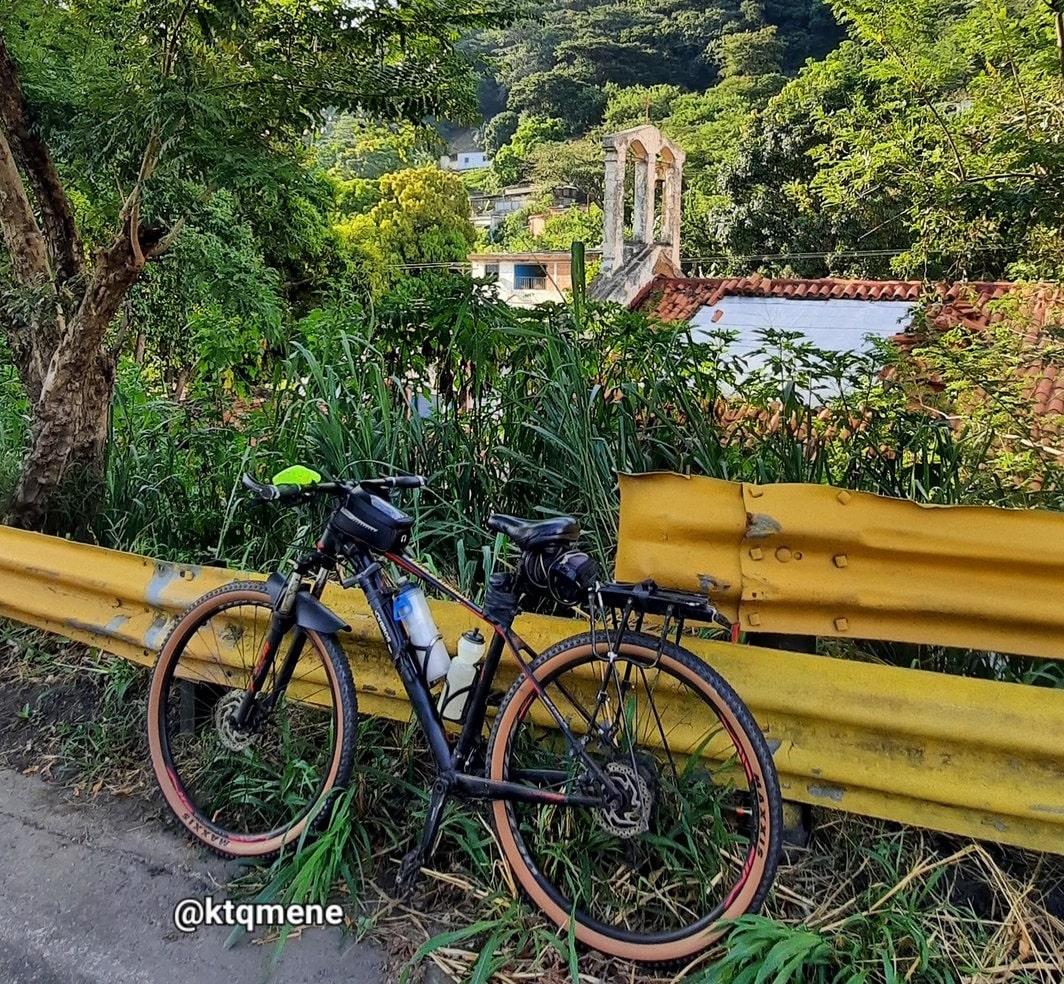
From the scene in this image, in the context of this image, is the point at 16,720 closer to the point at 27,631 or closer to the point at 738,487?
the point at 27,631

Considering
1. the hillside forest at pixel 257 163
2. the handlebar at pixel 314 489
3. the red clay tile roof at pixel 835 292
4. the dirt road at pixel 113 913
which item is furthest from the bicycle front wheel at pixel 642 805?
the red clay tile roof at pixel 835 292

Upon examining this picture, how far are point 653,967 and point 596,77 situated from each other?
180 ft

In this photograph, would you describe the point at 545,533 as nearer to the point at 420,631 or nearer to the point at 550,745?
the point at 420,631

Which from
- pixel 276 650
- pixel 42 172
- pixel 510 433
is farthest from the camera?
pixel 42 172

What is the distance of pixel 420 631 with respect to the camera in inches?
78.4

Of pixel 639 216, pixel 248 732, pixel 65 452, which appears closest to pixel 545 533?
pixel 248 732

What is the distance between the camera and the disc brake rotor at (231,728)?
215 cm

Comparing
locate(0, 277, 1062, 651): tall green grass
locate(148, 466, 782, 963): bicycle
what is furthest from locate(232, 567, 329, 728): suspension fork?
locate(0, 277, 1062, 651): tall green grass

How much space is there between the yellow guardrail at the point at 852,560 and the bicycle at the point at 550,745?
206 mm

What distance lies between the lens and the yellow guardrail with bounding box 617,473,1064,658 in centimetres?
179

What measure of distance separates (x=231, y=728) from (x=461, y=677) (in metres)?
0.70

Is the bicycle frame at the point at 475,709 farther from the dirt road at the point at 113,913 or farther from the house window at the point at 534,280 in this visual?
the house window at the point at 534,280

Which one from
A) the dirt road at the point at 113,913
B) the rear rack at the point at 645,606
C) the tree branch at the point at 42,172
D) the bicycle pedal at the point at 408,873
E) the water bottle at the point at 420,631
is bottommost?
the dirt road at the point at 113,913

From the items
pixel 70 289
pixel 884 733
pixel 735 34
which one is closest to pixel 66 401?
pixel 70 289
